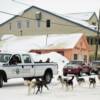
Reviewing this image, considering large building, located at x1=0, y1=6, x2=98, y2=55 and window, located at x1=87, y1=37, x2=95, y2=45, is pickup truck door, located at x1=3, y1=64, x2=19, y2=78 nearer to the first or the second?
large building, located at x1=0, y1=6, x2=98, y2=55

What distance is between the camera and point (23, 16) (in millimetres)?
81688

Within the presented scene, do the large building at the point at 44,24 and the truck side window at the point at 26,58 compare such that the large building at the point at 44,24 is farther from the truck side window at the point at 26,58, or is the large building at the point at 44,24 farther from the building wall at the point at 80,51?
the truck side window at the point at 26,58

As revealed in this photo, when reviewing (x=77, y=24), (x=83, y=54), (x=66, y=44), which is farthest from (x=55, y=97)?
(x=77, y=24)

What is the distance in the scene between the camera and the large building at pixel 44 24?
255 ft

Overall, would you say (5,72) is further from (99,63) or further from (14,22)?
(14,22)

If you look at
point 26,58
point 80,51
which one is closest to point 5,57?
point 26,58

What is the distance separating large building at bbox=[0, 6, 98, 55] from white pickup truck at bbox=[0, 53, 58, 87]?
166ft

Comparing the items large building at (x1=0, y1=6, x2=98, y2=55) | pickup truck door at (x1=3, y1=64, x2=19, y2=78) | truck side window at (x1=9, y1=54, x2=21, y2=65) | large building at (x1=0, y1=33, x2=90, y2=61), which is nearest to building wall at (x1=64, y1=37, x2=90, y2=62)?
large building at (x1=0, y1=33, x2=90, y2=61)

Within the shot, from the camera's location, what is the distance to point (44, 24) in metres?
80.1

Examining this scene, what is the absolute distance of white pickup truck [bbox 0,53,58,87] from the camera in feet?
76.3

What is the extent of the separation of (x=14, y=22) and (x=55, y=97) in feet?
218

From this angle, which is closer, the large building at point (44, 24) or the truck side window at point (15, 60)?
the truck side window at point (15, 60)

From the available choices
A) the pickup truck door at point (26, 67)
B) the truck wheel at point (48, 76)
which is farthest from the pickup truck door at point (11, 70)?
the truck wheel at point (48, 76)

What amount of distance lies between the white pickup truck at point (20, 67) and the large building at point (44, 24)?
1987 inches
